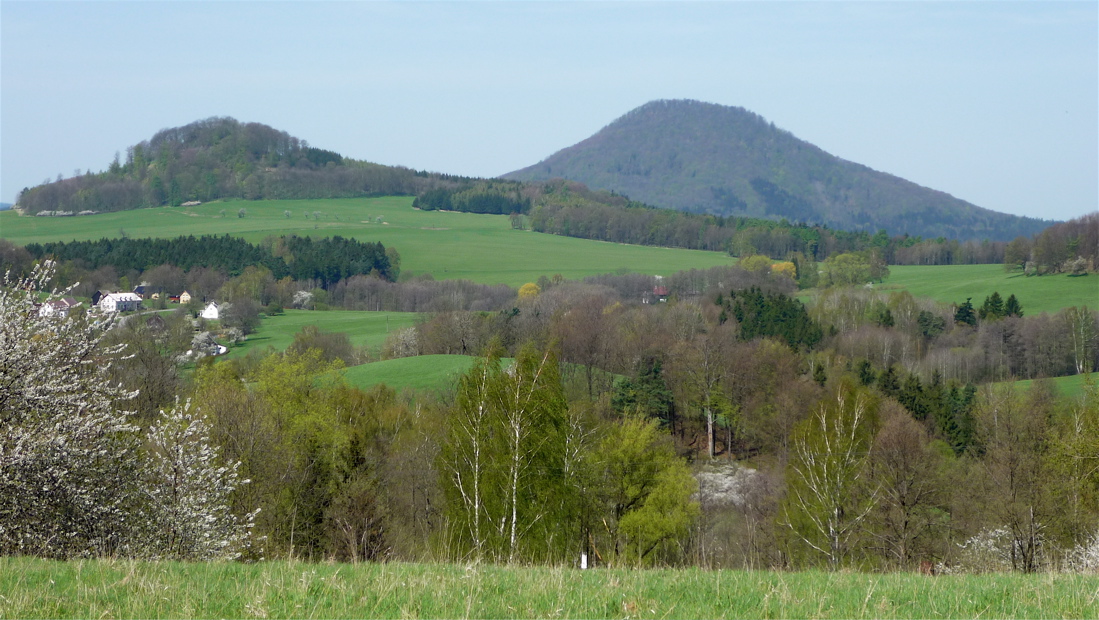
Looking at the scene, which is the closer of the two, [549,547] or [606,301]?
[549,547]

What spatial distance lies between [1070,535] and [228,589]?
32232mm

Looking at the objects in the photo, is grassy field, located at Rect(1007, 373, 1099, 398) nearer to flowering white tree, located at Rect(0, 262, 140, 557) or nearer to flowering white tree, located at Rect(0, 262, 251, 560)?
flowering white tree, located at Rect(0, 262, 251, 560)

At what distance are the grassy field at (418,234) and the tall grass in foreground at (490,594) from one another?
379 feet

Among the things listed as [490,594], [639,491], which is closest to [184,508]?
[490,594]

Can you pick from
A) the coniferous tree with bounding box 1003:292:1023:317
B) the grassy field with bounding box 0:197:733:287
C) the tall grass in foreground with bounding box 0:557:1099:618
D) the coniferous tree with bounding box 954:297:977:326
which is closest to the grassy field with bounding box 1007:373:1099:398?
the coniferous tree with bounding box 1003:292:1023:317

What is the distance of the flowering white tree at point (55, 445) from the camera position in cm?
1402

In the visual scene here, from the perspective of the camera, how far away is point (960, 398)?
66.0 meters

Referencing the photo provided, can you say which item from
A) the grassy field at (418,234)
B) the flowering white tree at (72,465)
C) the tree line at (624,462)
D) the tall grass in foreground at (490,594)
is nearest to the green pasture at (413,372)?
the tree line at (624,462)

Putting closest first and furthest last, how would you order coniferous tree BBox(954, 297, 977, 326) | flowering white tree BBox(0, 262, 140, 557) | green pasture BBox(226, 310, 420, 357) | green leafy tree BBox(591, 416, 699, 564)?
flowering white tree BBox(0, 262, 140, 557), green leafy tree BBox(591, 416, 699, 564), green pasture BBox(226, 310, 420, 357), coniferous tree BBox(954, 297, 977, 326)

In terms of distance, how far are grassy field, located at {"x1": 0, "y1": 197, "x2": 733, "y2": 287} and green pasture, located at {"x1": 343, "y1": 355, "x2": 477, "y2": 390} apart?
51.9 m

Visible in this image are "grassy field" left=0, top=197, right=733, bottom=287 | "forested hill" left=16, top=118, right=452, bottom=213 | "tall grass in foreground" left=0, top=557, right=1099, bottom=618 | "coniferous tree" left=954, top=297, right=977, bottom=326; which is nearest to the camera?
"tall grass in foreground" left=0, top=557, right=1099, bottom=618

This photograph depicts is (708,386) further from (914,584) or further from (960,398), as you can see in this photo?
(914,584)

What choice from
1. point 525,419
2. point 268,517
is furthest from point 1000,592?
point 268,517

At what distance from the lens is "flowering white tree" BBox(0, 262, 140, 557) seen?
14.0 meters
